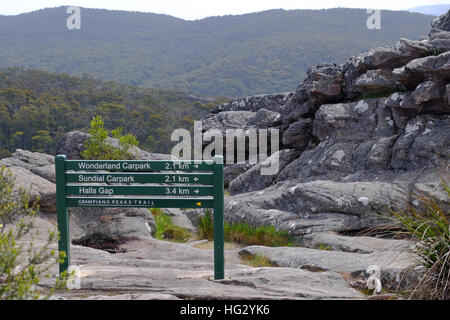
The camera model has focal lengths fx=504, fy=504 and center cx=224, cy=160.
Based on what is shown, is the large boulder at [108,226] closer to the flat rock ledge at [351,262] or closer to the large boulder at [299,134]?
the flat rock ledge at [351,262]

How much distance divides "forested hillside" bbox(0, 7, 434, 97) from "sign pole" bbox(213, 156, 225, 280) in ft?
237

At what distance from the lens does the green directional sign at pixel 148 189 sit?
246 inches

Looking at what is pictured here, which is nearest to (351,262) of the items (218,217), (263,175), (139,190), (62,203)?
(218,217)

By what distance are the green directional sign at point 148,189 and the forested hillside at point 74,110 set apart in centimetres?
4101

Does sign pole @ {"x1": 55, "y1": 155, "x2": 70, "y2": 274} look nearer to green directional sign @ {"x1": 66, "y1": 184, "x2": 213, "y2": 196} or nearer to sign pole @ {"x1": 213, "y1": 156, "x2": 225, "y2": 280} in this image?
green directional sign @ {"x1": 66, "y1": 184, "x2": 213, "y2": 196}

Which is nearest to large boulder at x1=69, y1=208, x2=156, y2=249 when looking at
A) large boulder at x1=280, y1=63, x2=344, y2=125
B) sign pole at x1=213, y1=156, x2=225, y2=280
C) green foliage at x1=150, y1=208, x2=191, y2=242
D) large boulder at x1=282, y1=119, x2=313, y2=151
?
green foliage at x1=150, y1=208, x2=191, y2=242

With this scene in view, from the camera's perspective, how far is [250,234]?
10.2m

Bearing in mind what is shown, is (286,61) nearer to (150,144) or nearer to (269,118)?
(150,144)

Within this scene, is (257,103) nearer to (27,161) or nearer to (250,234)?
(27,161)

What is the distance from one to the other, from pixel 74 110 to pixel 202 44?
3105 inches

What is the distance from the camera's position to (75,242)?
31.1 feet

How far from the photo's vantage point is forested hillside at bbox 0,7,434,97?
315 feet

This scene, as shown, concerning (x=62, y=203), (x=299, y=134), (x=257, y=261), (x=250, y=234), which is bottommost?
(x=250, y=234)
